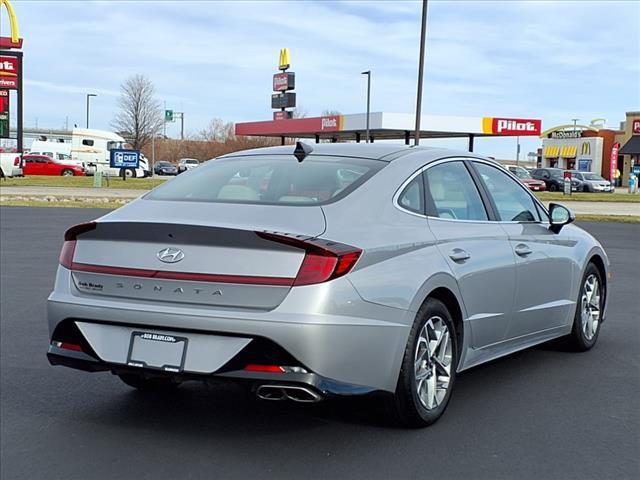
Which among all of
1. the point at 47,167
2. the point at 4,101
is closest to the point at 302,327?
the point at 4,101

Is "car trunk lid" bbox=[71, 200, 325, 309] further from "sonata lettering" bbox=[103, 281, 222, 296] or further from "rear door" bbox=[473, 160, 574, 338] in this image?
"rear door" bbox=[473, 160, 574, 338]

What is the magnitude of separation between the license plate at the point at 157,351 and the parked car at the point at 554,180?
164 feet

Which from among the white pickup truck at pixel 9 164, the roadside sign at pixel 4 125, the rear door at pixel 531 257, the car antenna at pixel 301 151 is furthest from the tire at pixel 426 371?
the white pickup truck at pixel 9 164

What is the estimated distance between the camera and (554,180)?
171 feet

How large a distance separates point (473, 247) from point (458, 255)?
0.91ft

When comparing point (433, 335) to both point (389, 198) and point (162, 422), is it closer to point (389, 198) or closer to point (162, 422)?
point (389, 198)

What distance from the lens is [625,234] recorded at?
19438 mm

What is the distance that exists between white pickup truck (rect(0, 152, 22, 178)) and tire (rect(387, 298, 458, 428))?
44.9 m

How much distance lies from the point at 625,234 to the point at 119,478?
57.6 ft

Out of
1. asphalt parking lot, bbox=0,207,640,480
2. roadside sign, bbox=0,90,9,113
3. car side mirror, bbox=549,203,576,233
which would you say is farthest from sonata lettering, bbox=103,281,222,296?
roadside sign, bbox=0,90,9,113

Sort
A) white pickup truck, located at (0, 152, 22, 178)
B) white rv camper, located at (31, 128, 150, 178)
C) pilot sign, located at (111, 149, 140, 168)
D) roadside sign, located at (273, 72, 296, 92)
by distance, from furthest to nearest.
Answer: roadside sign, located at (273, 72, 296, 92)
white rv camper, located at (31, 128, 150, 178)
pilot sign, located at (111, 149, 140, 168)
white pickup truck, located at (0, 152, 22, 178)

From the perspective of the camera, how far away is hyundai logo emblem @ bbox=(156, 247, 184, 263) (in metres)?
4.07

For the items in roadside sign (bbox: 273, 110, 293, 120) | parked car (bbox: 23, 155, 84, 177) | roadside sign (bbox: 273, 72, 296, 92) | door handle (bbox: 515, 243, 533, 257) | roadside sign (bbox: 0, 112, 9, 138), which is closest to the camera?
door handle (bbox: 515, 243, 533, 257)

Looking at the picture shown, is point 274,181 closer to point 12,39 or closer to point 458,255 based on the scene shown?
point 458,255
